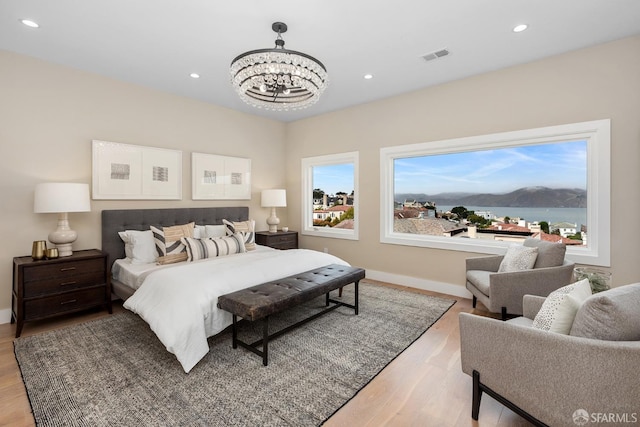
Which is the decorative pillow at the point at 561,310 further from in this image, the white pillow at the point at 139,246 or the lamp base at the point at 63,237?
the lamp base at the point at 63,237

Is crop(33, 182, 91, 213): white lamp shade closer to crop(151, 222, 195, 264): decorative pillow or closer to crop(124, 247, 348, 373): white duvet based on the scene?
crop(151, 222, 195, 264): decorative pillow

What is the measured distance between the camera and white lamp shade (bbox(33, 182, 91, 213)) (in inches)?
119

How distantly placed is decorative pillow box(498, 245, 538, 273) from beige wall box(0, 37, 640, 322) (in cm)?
82

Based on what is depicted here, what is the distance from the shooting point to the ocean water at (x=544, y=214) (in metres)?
3.35

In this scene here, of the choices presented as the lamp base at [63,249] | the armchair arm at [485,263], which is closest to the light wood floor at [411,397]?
the lamp base at [63,249]

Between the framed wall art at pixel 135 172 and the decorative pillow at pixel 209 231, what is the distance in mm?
608

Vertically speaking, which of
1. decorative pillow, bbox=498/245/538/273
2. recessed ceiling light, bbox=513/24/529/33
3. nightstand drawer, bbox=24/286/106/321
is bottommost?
nightstand drawer, bbox=24/286/106/321

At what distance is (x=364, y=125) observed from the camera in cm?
484

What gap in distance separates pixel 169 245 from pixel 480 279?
11.7 feet

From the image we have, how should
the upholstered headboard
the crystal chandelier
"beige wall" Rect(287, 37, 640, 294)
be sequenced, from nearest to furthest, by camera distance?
the crystal chandelier → "beige wall" Rect(287, 37, 640, 294) → the upholstered headboard

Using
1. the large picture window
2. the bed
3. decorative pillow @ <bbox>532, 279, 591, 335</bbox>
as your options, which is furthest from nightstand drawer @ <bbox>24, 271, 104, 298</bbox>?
decorative pillow @ <bbox>532, 279, 591, 335</bbox>

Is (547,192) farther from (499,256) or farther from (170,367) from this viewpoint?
(170,367)

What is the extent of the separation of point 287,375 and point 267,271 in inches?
42.2

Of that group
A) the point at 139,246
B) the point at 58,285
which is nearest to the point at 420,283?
the point at 139,246
